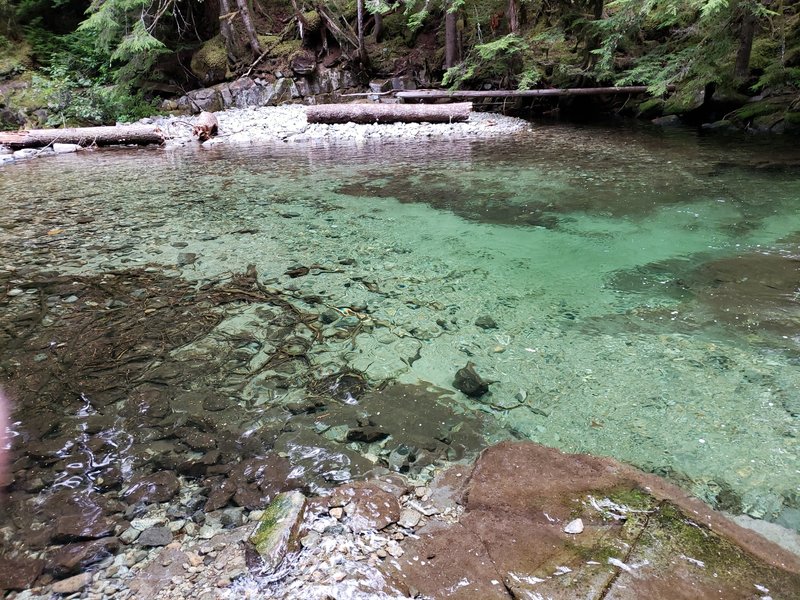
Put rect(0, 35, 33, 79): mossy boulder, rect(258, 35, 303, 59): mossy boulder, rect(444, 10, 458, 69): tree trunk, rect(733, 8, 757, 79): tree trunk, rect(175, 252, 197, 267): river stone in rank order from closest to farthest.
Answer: rect(175, 252, 197, 267): river stone → rect(733, 8, 757, 79): tree trunk → rect(444, 10, 458, 69): tree trunk → rect(0, 35, 33, 79): mossy boulder → rect(258, 35, 303, 59): mossy boulder

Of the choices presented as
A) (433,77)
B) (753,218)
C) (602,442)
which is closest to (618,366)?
(602,442)

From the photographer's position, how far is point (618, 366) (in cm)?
291

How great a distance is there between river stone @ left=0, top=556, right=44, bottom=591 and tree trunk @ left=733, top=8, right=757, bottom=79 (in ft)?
43.0


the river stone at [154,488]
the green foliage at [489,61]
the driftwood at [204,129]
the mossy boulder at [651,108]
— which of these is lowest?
the river stone at [154,488]

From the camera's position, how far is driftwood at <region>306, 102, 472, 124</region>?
1531cm

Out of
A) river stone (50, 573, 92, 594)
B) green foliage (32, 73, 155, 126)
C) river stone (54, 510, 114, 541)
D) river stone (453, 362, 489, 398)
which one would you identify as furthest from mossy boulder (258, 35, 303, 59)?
river stone (50, 573, 92, 594)

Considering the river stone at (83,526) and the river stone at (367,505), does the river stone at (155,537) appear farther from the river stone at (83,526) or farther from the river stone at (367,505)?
the river stone at (367,505)

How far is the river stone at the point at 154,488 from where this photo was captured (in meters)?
2.07

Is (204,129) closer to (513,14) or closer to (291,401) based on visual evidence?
(513,14)

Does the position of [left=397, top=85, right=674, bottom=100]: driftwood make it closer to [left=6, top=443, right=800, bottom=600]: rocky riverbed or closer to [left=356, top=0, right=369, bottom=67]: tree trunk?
[left=356, top=0, right=369, bottom=67]: tree trunk

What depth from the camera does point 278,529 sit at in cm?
181

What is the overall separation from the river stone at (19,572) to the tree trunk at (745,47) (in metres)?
13.1

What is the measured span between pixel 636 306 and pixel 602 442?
1.69m

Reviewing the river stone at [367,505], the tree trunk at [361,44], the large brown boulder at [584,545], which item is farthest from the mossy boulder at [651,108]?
the river stone at [367,505]
